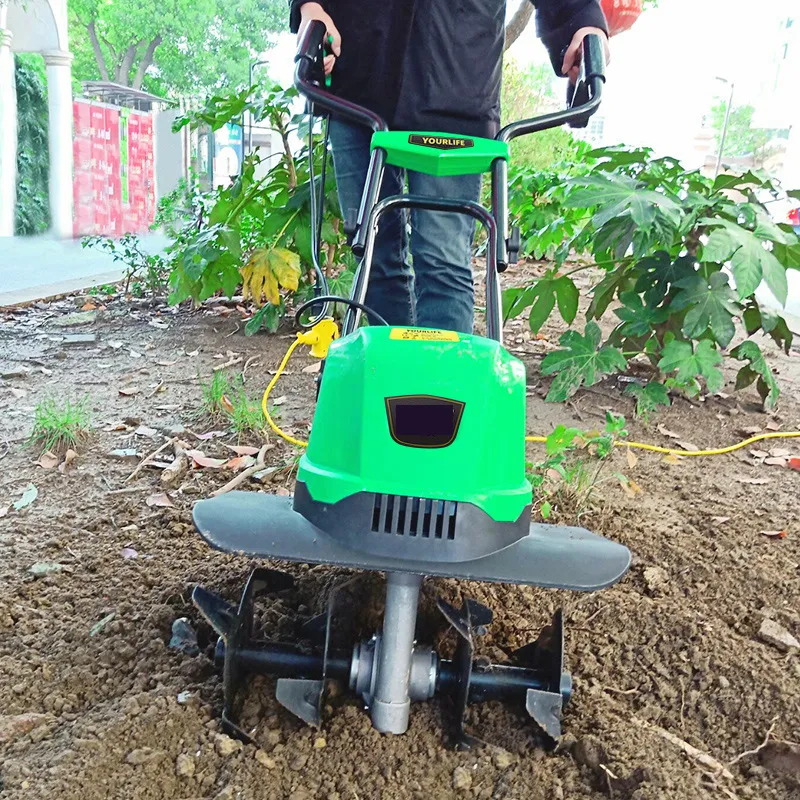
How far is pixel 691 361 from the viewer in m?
2.32

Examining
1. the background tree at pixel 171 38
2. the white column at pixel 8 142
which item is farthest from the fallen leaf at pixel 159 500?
the background tree at pixel 171 38

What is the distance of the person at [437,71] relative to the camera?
59.7 inches

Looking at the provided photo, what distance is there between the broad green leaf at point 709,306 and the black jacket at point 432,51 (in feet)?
3.03

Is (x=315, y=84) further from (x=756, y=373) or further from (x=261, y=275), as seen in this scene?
(x=756, y=373)

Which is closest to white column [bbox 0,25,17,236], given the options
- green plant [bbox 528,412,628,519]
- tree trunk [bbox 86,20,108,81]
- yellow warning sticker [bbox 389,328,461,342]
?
tree trunk [bbox 86,20,108,81]

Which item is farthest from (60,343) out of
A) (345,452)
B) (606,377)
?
(345,452)

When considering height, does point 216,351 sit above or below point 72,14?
below

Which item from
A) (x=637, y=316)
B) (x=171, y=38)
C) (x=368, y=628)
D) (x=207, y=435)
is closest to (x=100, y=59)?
(x=171, y=38)

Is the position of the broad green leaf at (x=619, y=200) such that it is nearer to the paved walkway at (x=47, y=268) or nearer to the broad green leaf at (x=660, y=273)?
the broad green leaf at (x=660, y=273)

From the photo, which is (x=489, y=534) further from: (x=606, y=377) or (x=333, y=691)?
(x=606, y=377)

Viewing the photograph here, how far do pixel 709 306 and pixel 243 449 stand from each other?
1.35m

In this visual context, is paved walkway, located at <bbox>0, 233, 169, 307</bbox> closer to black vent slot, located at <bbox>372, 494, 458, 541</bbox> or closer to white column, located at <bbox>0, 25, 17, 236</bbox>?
white column, located at <bbox>0, 25, 17, 236</bbox>

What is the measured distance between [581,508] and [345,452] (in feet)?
2.92

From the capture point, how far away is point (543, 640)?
1.15 meters
